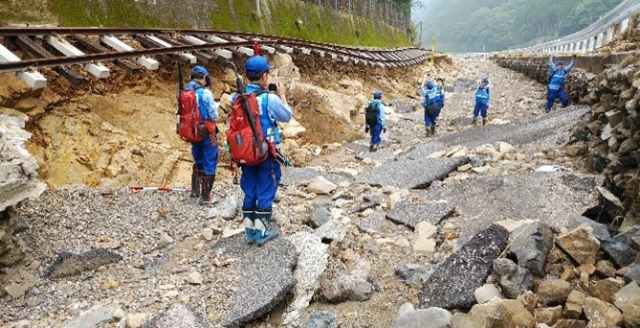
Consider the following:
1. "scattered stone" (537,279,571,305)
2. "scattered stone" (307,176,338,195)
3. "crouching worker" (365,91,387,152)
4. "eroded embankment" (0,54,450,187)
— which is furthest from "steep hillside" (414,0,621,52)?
"scattered stone" (537,279,571,305)

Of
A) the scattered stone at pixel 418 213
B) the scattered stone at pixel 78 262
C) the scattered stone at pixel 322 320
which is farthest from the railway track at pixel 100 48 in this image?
the scattered stone at pixel 322 320

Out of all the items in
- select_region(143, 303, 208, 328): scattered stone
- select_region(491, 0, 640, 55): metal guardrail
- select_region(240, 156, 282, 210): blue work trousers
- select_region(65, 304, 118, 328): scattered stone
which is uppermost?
select_region(240, 156, 282, 210): blue work trousers

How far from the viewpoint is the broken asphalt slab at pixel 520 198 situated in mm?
4969

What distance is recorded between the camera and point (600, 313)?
2.72 metres

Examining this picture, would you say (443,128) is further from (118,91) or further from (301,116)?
(118,91)

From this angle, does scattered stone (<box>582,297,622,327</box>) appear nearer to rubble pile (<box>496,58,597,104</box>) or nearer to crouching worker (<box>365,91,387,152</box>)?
rubble pile (<box>496,58,597,104</box>)

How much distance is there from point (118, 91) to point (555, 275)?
7.01 meters

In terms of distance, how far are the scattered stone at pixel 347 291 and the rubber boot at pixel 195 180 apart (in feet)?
8.79

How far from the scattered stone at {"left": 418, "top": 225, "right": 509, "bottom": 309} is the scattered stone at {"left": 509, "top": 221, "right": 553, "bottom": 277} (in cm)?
18

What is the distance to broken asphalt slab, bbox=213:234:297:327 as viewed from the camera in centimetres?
366

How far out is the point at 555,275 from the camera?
3.53 metres

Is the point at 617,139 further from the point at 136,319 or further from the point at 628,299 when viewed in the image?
the point at 136,319

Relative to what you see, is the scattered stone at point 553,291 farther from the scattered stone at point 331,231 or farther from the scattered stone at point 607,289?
the scattered stone at point 331,231

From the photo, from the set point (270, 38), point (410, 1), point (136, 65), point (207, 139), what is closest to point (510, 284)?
point (207, 139)
